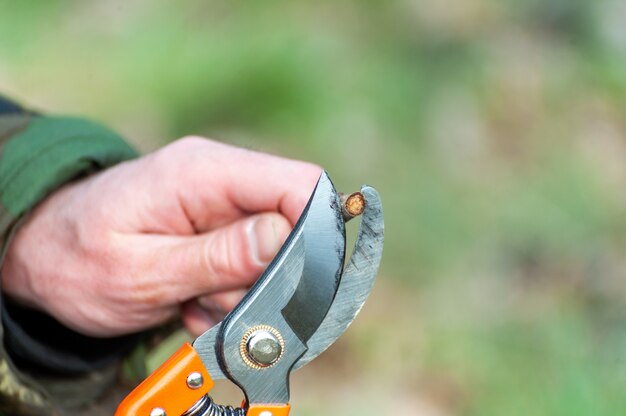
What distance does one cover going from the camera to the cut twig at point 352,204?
979mm

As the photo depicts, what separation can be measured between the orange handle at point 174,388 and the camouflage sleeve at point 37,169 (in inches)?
16.5

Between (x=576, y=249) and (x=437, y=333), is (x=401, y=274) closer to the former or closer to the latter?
(x=437, y=333)

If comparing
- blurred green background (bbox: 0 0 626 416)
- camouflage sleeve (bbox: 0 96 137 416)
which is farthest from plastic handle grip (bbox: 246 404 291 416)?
blurred green background (bbox: 0 0 626 416)

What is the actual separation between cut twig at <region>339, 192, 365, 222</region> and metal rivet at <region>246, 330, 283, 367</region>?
151 millimetres

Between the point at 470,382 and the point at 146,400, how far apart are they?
139 cm

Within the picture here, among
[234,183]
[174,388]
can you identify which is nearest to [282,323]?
[174,388]

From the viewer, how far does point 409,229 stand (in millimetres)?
2672

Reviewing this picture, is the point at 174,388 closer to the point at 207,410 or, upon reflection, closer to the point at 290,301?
the point at 207,410

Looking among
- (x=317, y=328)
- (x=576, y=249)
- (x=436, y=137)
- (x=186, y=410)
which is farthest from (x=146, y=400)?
(x=436, y=137)

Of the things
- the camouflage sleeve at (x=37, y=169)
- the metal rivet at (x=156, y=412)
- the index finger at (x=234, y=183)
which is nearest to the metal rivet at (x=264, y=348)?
the metal rivet at (x=156, y=412)

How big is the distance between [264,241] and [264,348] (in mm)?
201

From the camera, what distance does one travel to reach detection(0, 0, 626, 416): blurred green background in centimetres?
232

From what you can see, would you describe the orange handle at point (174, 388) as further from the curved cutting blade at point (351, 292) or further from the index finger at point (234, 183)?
the index finger at point (234, 183)

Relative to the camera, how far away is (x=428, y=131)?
2.98 m
